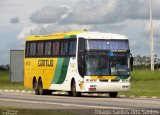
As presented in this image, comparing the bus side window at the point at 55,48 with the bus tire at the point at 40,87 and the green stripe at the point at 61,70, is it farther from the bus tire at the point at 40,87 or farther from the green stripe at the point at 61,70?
the bus tire at the point at 40,87

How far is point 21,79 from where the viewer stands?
56.7 metres

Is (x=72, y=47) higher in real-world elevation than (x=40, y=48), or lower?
lower

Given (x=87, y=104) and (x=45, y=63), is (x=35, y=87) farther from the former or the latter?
(x=87, y=104)

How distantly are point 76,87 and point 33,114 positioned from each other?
17071 millimetres

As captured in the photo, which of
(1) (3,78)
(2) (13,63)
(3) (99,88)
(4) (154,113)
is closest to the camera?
(4) (154,113)

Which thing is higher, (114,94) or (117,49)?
(117,49)

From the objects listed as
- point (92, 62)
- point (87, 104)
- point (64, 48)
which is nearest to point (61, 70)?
point (64, 48)

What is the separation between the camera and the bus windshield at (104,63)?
127 ft

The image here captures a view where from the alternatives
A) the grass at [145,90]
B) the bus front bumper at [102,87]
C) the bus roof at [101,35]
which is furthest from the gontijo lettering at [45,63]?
the bus front bumper at [102,87]

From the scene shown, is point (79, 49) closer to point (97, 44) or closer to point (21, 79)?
point (97, 44)

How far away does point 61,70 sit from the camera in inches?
1651

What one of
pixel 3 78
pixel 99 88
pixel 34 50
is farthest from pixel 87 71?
pixel 3 78

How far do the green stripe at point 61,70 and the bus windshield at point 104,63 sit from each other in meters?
2.39

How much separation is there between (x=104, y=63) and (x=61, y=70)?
4.24m
